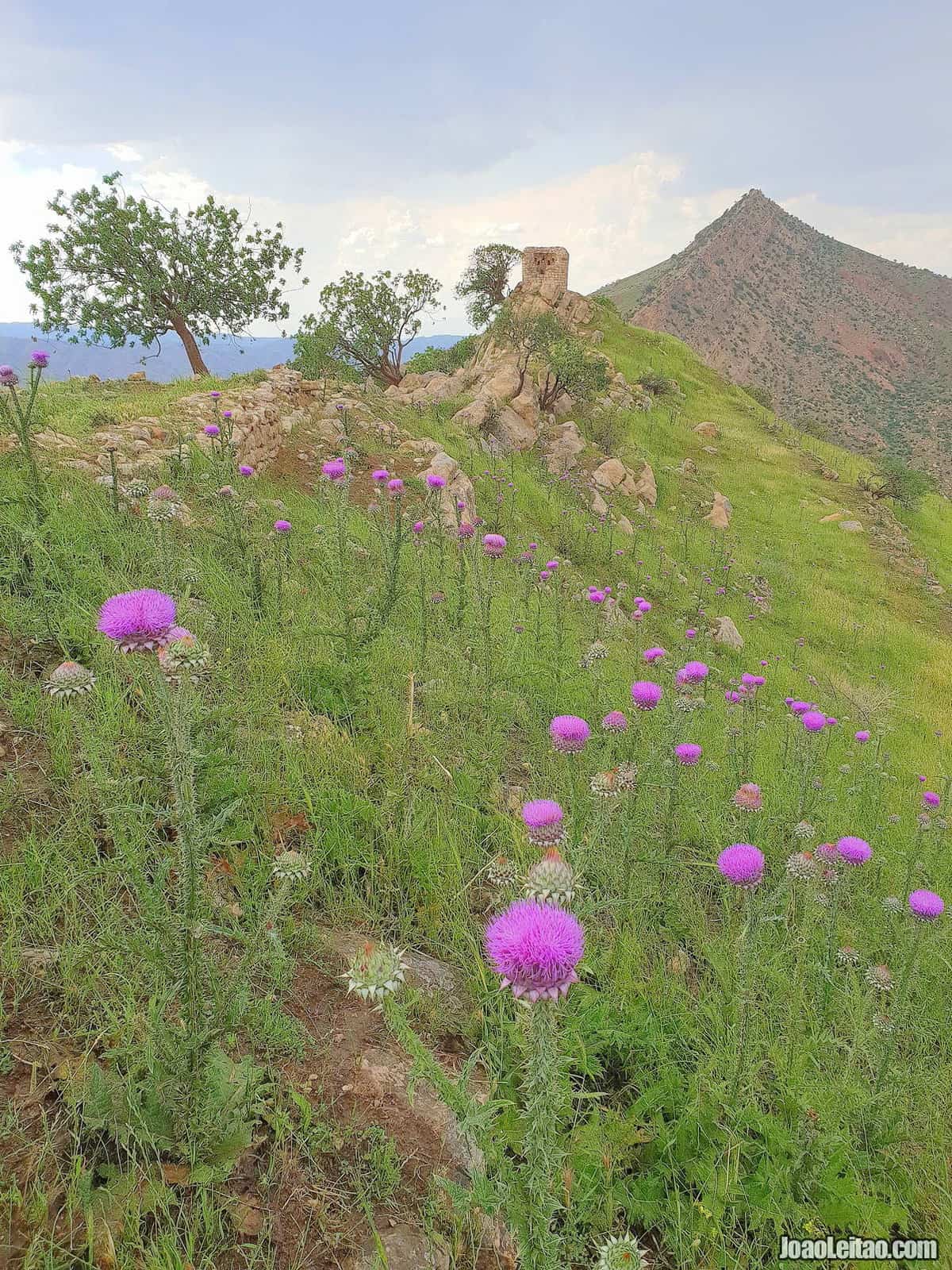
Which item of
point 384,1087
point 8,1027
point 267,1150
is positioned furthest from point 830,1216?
point 8,1027

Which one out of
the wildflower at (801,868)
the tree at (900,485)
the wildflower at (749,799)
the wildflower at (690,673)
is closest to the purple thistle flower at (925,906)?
the wildflower at (801,868)

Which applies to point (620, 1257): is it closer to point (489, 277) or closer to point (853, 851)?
point (853, 851)

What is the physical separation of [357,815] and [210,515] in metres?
3.78

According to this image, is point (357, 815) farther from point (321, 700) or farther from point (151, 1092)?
point (151, 1092)

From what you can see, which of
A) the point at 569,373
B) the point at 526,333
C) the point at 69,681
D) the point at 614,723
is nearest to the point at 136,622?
the point at 69,681

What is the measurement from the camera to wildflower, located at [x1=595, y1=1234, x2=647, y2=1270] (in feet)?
4.66

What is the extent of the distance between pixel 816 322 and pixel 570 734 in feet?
305

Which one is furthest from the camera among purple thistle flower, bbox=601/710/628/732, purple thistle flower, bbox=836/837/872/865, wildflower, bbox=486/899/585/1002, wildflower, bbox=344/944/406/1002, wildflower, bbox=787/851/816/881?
purple thistle flower, bbox=601/710/628/732

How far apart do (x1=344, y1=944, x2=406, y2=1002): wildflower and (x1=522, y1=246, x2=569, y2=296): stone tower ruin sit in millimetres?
33039

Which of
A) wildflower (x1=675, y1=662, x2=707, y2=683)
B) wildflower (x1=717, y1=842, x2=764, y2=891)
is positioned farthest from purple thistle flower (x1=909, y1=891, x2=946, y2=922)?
wildflower (x1=675, y1=662, x2=707, y2=683)

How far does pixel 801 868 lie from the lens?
306 cm

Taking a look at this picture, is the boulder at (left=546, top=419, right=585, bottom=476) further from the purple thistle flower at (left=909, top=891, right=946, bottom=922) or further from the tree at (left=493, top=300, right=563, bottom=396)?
the purple thistle flower at (left=909, top=891, right=946, bottom=922)

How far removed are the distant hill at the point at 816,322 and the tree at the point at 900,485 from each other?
35010 mm

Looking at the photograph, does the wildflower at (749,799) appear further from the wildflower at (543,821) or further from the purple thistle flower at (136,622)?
the purple thistle flower at (136,622)
